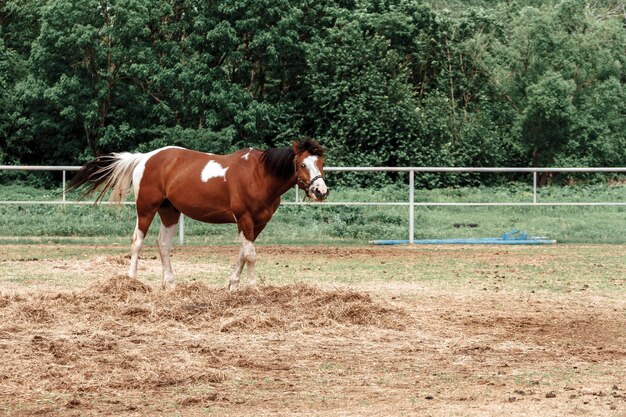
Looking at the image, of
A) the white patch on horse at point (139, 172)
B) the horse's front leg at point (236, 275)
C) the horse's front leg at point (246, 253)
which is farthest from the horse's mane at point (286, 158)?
the white patch on horse at point (139, 172)

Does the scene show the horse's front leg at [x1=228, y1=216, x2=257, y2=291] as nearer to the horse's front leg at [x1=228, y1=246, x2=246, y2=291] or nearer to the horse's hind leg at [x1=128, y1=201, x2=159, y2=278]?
the horse's front leg at [x1=228, y1=246, x2=246, y2=291]

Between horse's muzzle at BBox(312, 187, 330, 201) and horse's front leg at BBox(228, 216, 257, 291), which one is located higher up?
horse's muzzle at BBox(312, 187, 330, 201)

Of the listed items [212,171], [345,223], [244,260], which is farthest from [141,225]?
[345,223]

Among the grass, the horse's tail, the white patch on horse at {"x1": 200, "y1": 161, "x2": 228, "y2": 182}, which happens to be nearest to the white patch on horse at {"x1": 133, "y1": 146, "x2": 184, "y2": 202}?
the horse's tail

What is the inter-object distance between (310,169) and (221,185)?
1.11 meters

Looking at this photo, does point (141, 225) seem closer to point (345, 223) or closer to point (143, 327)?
point (143, 327)

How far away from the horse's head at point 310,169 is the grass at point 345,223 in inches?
350

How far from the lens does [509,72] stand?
33.7 m

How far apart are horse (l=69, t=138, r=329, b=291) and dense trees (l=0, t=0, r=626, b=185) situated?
51.6ft

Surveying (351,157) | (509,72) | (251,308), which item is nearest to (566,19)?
(509,72)

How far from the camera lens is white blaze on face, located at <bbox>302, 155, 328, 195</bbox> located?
11.3 metres

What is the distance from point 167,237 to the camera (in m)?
12.4

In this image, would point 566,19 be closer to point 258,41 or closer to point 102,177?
point 258,41

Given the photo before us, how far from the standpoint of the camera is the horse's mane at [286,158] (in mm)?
11617
